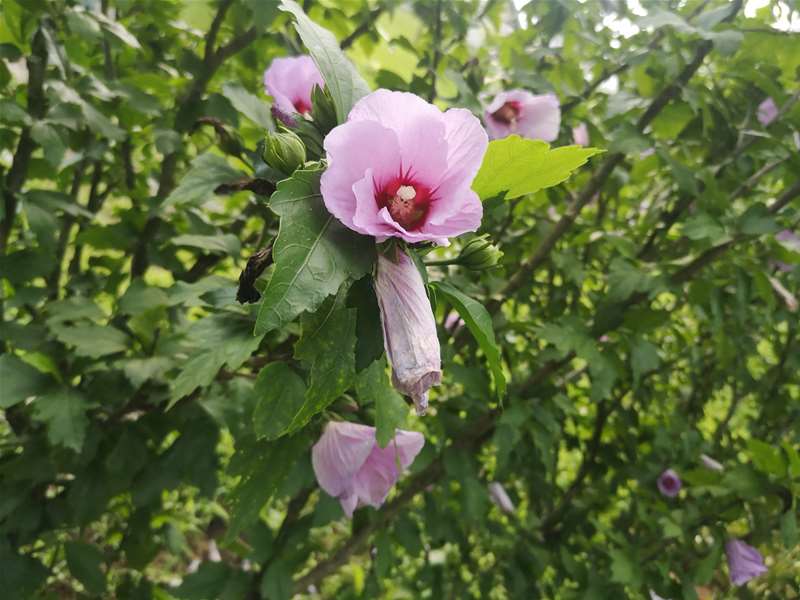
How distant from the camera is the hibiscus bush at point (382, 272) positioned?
0.55 meters

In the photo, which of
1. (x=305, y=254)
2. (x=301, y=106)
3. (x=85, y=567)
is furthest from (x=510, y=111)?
(x=85, y=567)

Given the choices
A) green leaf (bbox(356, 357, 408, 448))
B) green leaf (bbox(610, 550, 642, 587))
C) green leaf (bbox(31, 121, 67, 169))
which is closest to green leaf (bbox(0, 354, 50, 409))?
green leaf (bbox(31, 121, 67, 169))

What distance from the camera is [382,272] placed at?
527 millimetres

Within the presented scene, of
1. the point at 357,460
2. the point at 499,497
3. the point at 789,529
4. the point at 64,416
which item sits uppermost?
the point at 357,460

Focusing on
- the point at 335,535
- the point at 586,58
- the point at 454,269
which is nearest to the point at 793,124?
the point at 586,58

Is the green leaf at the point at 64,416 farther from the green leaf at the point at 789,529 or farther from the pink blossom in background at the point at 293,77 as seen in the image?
the green leaf at the point at 789,529

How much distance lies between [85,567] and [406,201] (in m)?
1.31

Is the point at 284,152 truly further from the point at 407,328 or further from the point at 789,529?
the point at 789,529

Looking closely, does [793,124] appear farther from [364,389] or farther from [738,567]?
[364,389]

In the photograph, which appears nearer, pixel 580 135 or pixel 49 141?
pixel 49 141

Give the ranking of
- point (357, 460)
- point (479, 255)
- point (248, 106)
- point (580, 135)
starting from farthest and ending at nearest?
point (580, 135) → point (248, 106) → point (357, 460) → point (479, 255)

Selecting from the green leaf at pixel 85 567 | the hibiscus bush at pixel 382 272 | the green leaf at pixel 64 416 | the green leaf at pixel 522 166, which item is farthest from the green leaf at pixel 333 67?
the green leaf at pixel 85 567

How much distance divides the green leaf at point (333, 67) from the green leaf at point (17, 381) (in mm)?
787

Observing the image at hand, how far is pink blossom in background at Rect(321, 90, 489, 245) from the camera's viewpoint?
1.61ft
